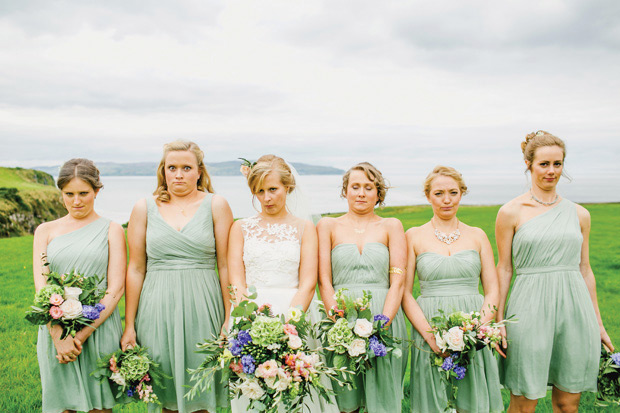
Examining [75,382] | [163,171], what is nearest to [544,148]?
[163,171]

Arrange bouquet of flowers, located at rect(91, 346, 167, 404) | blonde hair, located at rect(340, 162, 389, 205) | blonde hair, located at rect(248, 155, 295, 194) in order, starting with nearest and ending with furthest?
bouquet of flowers, located at rect(91, 346, 167, 404) < blonde hair, located at rect(248, 155, 295, 194) < blonde hair, located at rect(340, 162, 389, 205)

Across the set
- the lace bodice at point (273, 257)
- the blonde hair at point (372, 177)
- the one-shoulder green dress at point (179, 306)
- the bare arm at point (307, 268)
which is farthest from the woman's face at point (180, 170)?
the blonde hair at point (372, 177)

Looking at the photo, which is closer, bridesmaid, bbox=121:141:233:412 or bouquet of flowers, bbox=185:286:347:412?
bouquet of flowers, bbox=185:286:347:412

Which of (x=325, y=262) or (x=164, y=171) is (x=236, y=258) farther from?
(x=164, y=171)

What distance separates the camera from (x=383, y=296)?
4988mm

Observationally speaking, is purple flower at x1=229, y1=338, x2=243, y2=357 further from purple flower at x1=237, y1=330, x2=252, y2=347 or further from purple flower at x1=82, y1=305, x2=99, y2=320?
purple flower at x1=82, y1=305, x2=99, y2=320

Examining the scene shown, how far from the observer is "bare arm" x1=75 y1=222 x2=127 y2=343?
4.83 m

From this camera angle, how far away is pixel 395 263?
16.6ft

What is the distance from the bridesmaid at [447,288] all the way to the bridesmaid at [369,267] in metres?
0.20


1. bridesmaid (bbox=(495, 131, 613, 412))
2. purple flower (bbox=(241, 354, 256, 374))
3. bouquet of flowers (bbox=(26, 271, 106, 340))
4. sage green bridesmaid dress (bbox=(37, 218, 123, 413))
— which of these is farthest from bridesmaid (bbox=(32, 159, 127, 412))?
bridesmaid (bbox=(495, 131, 613, 412))

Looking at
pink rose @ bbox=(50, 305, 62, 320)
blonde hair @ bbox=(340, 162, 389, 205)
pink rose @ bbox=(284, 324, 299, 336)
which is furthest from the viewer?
blonde hair @ bbox=(340, 162, 389, 205)

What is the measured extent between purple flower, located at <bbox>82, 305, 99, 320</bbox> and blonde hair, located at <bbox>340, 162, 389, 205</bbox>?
295 centimetres

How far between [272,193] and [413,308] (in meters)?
2.04

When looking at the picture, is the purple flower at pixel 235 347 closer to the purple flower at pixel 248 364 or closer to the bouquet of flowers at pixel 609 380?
the purple flower at pixel 248 364
